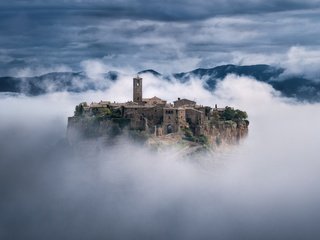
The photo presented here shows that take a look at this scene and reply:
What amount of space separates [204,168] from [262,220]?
25.7 feet

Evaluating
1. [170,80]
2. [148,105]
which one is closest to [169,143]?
[148,105]

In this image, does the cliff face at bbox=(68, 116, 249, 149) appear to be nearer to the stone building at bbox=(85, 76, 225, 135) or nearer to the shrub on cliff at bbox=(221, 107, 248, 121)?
the stone building at bbox=(85, 76, 225, 135)

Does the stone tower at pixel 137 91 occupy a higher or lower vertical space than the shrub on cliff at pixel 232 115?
higher

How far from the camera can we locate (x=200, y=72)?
130m

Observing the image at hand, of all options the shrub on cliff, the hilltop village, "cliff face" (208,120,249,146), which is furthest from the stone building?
the shrub on cliff

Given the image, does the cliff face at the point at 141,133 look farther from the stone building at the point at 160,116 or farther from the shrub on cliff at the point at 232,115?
the shrub on cliff at the point at 232,115

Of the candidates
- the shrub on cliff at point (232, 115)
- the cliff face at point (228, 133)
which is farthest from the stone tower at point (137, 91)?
the shrub on cliff at point (232, 115)

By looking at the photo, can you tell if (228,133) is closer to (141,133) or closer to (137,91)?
(137,91)

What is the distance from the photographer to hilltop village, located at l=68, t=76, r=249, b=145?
83688 mm

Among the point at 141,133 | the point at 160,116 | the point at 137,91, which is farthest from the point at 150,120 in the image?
the point at 137,91

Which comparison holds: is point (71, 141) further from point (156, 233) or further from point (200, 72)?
point (200, 72)

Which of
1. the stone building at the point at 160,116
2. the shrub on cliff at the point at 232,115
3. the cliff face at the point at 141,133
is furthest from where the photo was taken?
the shrub on cliff at the point at 232,115

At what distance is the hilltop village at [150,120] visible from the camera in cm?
8369

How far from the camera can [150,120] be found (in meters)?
83.8
